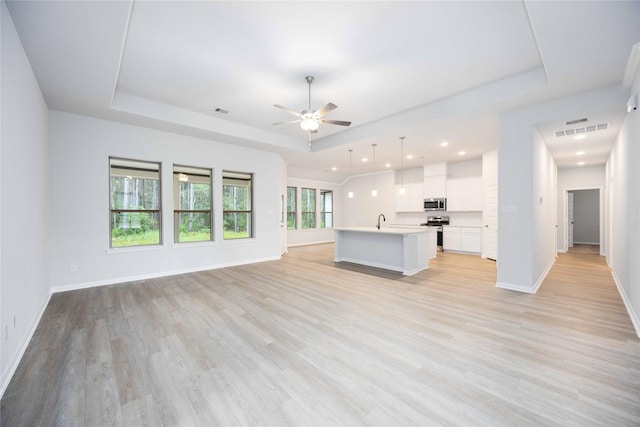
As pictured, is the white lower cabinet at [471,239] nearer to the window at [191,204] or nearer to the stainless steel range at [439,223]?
the stainless steel range at [439,223]

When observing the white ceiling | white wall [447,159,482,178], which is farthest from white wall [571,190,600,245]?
the white ceiling

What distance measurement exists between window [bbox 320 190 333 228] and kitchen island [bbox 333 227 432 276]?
15.1ft

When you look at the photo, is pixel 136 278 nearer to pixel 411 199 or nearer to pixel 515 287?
pixel 515 287

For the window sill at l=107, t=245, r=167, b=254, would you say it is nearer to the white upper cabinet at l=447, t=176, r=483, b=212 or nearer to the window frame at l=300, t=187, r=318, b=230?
the window frame at l=300, t=187, r=318, b=230

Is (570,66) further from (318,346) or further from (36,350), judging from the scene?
(36,350)

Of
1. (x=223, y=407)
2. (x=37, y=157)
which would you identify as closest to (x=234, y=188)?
(x=37, y=157)

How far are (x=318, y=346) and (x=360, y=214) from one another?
8.82 m

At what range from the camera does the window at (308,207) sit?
10.7 metres

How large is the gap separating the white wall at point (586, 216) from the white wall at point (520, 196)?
9.06 metres

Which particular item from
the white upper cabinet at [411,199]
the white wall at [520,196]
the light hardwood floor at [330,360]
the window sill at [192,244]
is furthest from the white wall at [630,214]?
the window sill at [192,244]

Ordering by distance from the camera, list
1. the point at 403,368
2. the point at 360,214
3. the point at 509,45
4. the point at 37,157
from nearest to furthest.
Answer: the point at 403,368
the point at 509,45
the point at 37,157
the point at 360,214

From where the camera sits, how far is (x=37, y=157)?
333cm

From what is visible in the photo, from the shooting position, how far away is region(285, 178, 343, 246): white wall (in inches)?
405

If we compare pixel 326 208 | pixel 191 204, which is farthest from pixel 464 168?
pixel 191 204
